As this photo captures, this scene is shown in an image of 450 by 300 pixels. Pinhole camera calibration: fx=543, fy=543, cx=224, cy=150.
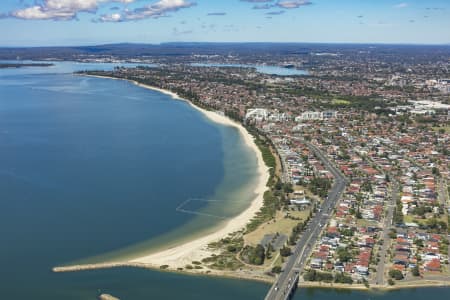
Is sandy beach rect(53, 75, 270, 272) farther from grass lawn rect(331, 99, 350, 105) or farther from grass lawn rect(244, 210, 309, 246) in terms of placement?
grass lawn rect(331, 99, 350, 105)

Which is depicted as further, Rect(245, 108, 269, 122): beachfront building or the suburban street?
Rect(245, 108, 269, 122): beachfront building

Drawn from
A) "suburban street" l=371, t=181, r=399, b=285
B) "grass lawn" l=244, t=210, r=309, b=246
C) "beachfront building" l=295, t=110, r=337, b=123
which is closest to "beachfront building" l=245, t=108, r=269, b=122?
"beachfront building" l=295, t=110, r=337, b=123

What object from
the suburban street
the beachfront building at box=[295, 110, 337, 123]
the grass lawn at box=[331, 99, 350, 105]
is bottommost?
the suburban street

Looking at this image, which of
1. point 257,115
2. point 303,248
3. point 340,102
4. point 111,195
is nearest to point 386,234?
point 303,248

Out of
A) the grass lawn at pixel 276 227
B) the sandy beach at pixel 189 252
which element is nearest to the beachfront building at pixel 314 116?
the sandy beach at pixel 189 252

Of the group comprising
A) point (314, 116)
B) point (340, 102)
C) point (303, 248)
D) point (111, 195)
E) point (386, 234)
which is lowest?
point (386, 234)

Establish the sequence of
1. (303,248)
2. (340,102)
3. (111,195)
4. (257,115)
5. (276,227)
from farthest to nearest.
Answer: (340,102)
(257,115)
(111,195)
(276,227)
(303,248)

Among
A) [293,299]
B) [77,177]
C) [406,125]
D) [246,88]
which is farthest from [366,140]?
[246,88]

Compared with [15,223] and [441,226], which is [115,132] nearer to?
[15,223]

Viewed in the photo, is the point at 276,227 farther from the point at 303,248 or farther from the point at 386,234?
the point at 386,234
